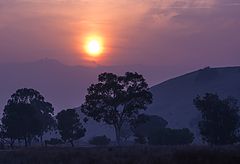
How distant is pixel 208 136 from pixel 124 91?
61.3ft

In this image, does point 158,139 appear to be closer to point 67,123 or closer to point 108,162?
point 67,123

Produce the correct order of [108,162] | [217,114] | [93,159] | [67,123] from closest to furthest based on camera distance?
[108,162] → [93,159] → [217,114] → [67,123]

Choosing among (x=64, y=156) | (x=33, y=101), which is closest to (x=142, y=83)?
(x=33, y=101)

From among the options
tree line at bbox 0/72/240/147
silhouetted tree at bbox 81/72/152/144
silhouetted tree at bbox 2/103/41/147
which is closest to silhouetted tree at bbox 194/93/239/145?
tree line at bbox 0/72/240/147

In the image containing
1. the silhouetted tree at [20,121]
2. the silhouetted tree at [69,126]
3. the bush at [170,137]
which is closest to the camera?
the silhouetted tree at [20,121]

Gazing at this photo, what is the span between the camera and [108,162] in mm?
37250

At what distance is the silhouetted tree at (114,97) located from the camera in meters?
90.4

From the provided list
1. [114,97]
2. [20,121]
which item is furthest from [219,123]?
[20,121]

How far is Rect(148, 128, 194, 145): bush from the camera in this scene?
100 metres

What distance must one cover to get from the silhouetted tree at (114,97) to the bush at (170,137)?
11.8 m

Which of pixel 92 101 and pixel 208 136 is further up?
pixel 92 101

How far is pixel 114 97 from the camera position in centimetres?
9075

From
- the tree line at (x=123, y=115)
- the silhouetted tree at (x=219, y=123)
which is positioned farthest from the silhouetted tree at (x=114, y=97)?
the silhouetted tree at (x=219, y=123)

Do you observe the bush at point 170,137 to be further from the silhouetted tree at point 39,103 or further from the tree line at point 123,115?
the silhouetted tree at point 39,103
